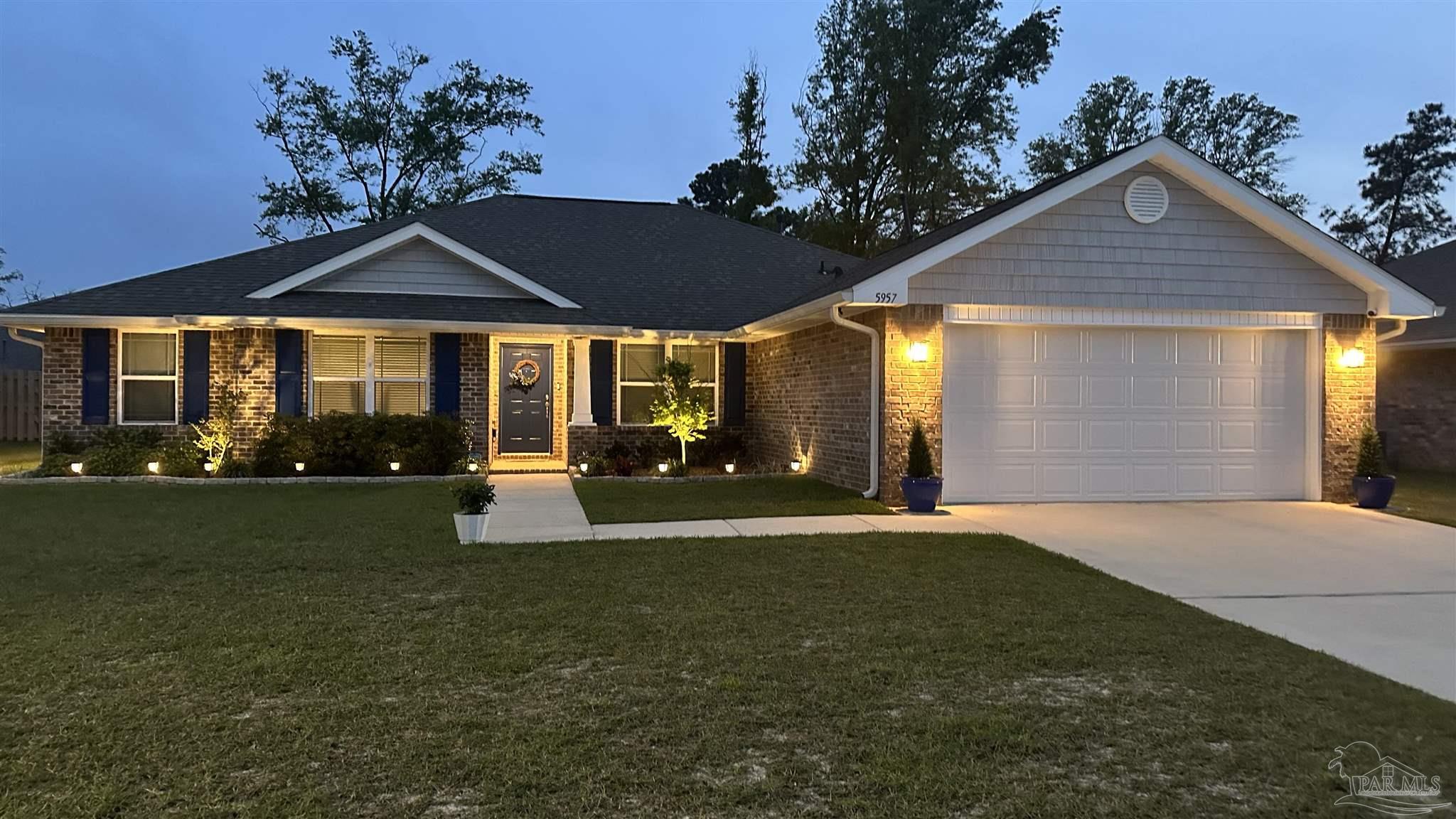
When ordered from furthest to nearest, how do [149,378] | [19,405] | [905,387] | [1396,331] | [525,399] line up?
[19,405]
[525,399]
[149,378]
[1396,331]
[905,387]

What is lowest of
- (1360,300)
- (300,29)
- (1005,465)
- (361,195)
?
(1005,465)

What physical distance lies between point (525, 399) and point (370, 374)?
2.51m

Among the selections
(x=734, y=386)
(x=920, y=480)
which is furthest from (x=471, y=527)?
(x=734, y=386)

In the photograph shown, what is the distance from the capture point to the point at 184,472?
490 inches

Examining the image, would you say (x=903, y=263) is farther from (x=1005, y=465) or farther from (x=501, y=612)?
(x=501, y=612)

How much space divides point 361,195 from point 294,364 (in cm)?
1978

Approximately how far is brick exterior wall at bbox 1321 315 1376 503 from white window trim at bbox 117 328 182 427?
1581cm

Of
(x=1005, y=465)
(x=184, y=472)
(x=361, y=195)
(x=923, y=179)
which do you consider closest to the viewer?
(x=1005, y=465)

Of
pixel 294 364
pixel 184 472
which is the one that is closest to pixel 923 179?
pixel 294 364

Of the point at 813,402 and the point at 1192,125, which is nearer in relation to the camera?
the point at 813,402

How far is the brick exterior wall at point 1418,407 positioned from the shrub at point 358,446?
1677 cm

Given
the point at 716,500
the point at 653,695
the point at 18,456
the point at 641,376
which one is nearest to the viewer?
the point at 653,695

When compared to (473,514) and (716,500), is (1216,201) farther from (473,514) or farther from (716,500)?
(473,514)

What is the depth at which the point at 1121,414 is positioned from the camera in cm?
1108
